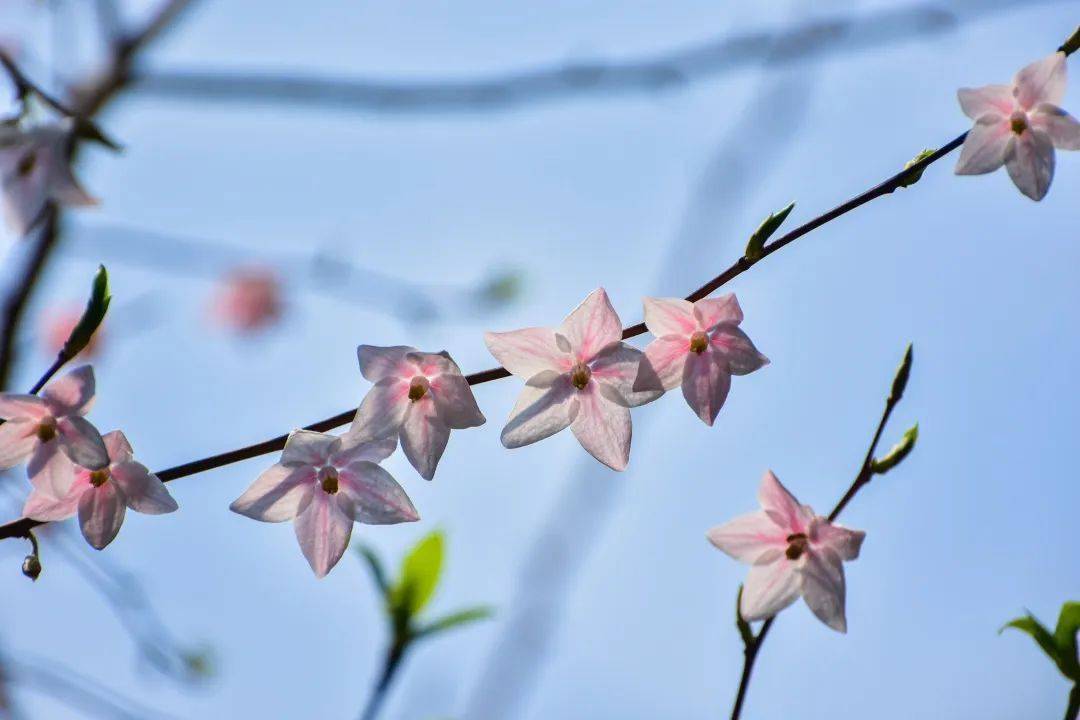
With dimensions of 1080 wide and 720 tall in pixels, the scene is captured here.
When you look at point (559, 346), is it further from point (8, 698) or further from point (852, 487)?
point (8, 698)

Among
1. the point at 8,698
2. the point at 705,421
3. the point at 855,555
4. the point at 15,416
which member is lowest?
the point at 8,698

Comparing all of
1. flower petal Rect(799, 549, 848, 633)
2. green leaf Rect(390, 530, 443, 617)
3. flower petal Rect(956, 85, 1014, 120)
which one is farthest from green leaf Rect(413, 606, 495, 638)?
flower petal Rect(956, 85, 1014, 120)

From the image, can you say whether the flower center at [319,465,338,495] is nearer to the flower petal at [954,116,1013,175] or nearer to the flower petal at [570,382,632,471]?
the flower petal at [570,382,632,471]

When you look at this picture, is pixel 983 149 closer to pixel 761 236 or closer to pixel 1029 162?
pixel 1029 162

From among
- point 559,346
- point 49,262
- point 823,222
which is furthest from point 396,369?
point 49,262

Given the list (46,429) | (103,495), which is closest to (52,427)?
(46,429)

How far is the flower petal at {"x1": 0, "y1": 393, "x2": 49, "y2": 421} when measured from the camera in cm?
107

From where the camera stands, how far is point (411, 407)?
119 cm

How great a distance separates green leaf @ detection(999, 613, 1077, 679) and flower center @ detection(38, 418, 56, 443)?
131 cm

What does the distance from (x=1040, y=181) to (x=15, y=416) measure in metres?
1.51

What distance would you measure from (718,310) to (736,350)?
0.21 feet

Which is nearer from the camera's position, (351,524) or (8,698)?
(351,524)

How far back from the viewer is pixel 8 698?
306cm

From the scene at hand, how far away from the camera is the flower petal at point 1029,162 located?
136cm
